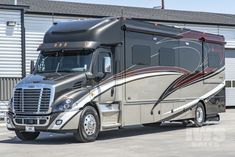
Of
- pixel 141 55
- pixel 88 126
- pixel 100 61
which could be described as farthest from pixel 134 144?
pixel 141 55

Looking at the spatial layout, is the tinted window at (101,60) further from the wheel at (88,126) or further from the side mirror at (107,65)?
the wheel at (88,126)

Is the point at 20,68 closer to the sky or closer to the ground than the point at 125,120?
closer to the sky

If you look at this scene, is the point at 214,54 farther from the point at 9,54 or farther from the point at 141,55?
the point at 9,54

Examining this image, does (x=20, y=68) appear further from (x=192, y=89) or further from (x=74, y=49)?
(x=74, y=49)

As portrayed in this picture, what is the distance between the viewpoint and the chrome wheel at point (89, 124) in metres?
14.4

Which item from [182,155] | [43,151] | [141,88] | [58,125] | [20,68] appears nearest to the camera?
[182,155]

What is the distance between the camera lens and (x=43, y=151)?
12633 millimetres

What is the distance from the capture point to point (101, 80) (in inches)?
589

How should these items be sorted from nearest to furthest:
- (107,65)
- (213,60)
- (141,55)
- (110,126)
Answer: (107,65)
(110,126)
(141,55)
(213,60)

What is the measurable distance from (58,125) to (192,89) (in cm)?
700

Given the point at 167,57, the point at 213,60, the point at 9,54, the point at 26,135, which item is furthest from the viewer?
the point at 9,54

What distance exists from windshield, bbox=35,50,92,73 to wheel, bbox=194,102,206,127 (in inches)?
254

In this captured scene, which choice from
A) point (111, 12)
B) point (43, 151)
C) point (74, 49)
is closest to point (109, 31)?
point (74, 49)

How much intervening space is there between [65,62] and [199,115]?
6851 millimetres
